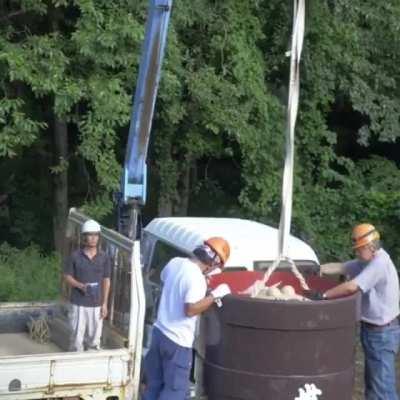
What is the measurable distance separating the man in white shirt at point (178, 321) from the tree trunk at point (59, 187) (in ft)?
27.1

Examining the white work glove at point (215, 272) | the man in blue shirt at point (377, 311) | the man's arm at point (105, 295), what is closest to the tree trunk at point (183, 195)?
the man's arm at point (105, 295)

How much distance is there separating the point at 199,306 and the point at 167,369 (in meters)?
0.73

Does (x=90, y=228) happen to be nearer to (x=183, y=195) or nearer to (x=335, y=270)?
(x=335, y=270)

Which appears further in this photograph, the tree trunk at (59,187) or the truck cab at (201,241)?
the tree trunk at (59,187)

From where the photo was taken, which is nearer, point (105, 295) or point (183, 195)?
point (105, 295)

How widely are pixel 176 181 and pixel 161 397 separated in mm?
9084

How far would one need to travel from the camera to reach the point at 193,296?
632 cm

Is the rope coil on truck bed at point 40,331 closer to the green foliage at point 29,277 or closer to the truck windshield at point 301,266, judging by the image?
the truck windshield at point 301,266

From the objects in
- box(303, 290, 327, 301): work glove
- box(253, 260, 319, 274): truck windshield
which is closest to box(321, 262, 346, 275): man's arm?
box(253, 260, 319, 274): truck windshield

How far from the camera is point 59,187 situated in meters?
15.3

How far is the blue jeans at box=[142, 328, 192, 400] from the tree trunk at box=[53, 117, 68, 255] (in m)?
8.23

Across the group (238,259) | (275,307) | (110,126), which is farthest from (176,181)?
(275,307)

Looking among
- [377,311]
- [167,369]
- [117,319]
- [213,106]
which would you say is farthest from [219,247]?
[213,106]

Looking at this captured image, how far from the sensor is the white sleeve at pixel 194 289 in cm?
632
